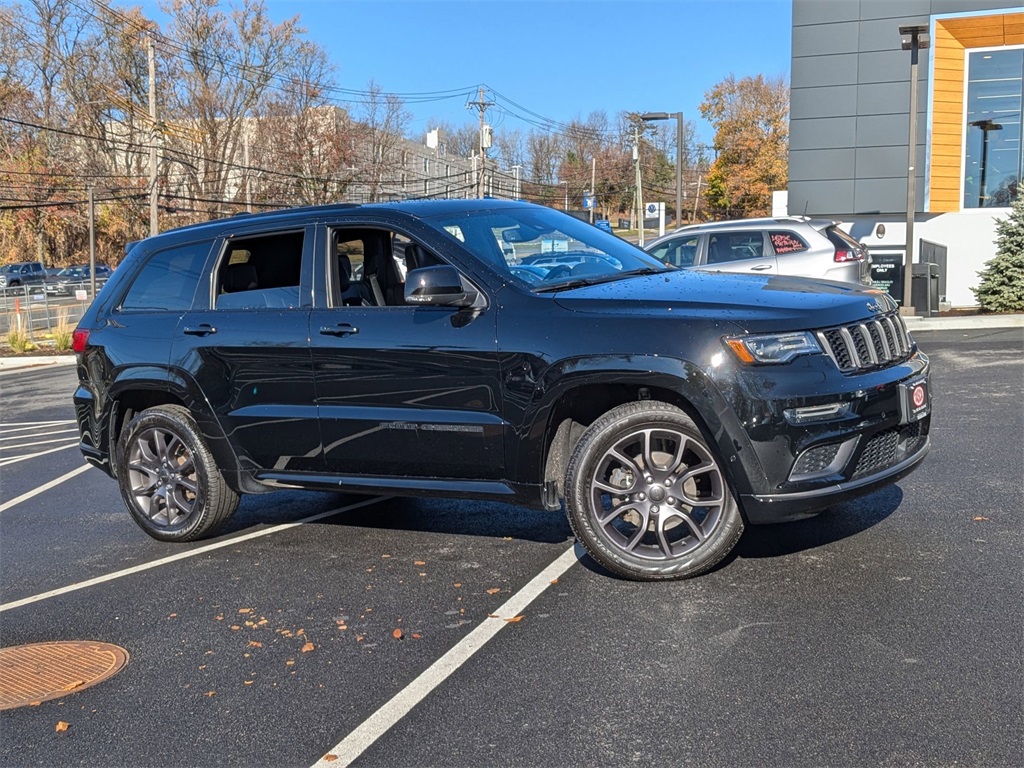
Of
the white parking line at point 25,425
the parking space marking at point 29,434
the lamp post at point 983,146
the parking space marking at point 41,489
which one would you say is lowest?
the white parking line at point 25,425

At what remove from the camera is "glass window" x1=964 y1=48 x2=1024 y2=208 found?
81.0 feet

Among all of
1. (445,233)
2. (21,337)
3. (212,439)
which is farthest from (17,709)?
(21,337)

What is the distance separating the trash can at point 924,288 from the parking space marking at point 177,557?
15.1 metres

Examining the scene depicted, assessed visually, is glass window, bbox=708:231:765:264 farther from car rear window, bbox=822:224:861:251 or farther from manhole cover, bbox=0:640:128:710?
manhole cover, bbox=0:640:128:710

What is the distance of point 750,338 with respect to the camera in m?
4.63

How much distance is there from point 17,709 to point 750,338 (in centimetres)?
342

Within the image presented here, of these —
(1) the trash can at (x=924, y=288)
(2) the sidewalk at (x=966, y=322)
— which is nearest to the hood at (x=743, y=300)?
(2) the sidewalk at (x=966, y=322)

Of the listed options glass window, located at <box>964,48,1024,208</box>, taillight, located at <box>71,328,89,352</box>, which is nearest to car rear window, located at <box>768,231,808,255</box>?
taillight, located at <box>71,328,89,352</box>

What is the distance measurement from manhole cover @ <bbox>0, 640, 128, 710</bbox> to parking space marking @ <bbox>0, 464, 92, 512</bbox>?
3.42m

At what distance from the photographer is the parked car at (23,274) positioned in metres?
52.2

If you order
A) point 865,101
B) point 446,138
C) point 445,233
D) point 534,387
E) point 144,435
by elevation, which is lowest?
point 144,435

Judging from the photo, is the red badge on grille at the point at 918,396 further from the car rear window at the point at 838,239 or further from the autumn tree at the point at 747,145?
the autumn tree at the point at 747,145

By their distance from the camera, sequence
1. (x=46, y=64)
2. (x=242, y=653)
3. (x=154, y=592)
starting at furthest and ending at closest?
(x=46, y=64)
(x=154, y=592)
(x=242, y=653)

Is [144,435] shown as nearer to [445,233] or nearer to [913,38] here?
[445,233]
